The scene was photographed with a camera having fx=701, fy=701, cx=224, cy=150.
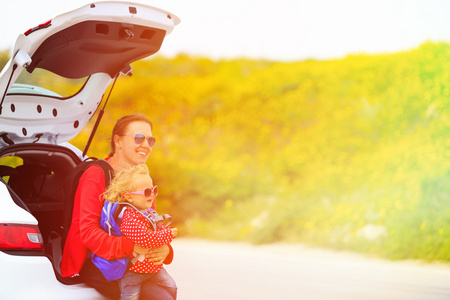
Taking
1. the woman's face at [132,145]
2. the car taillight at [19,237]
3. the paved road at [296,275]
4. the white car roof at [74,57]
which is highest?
the white car roof at [74,57]

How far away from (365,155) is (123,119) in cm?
860

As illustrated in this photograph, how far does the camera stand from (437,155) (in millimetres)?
10461

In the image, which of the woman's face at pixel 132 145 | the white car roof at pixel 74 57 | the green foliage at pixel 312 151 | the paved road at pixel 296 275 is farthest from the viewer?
the green foliage at pixel 312 151

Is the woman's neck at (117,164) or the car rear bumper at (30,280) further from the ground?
the woman's neck at (117,164)

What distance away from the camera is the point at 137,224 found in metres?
3.09

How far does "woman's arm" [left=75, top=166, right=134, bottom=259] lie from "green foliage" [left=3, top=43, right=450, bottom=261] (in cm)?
654

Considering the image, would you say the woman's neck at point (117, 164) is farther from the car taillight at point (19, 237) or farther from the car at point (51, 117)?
the car taillight at point (19, 237)

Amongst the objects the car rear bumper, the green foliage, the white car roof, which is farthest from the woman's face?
the green foliage

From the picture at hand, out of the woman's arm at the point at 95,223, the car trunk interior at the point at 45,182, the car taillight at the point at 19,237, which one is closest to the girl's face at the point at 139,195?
the woman's arm at the point at 95,223

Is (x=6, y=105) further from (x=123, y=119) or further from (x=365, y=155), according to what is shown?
(x=365, y=155)

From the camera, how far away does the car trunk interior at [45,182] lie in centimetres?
421

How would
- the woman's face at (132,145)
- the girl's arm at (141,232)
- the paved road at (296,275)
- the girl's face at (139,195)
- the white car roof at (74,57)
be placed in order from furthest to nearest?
1. the paved road at (296,275)
2. the woman's face at (132,145)
3. the white car roof at (74,57)
4. the girl's face at (139,195)
5. the girl's arm at (141,232)

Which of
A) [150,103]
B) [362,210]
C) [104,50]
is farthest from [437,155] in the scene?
[104,50]

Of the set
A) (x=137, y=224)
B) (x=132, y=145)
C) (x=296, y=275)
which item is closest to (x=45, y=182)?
(x=132, y=145)
